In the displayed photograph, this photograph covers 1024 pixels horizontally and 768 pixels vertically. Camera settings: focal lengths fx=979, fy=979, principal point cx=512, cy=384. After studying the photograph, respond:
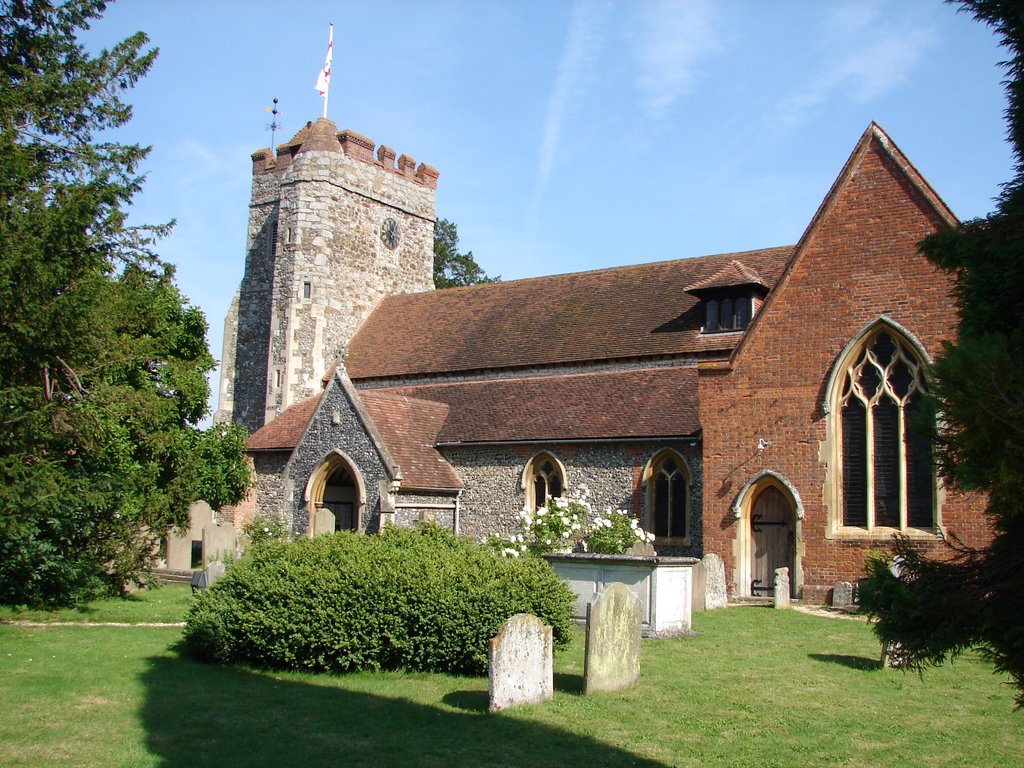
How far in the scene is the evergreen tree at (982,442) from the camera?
4902mm

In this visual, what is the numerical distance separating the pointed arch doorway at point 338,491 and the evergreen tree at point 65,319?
519 cm

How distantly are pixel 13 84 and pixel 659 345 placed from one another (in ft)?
53.1

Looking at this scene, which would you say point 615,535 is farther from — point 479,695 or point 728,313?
point 479,695

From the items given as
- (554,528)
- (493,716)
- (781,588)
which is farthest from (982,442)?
(554,528)

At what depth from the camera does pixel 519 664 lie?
10125 millimetres

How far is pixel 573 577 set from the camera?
51.9ft

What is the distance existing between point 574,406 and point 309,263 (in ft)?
45.5

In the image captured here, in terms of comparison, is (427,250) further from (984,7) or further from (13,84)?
(984,7)

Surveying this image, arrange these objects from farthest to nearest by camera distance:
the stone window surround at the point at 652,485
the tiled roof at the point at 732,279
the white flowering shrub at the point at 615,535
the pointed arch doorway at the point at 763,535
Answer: the tiled roof at the point at 732,279 → the stone window surround at the point at 652,485 → the white flowering shrub at the point at 615,535 → the pointed arch doorway at the point at 763,535

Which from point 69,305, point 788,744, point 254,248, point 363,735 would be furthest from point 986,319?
point 254,248

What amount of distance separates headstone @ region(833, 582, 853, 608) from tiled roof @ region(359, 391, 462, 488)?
35.3 feet

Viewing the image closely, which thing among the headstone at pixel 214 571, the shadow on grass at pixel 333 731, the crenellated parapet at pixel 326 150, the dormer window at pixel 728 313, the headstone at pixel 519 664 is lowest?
the shadow on grass at pixel 333 731

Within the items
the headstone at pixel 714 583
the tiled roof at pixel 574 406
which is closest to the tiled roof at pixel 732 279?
the tiled roof at pixel 574 406

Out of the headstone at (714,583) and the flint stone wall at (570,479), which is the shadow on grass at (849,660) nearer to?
the headstone at (714,583)
